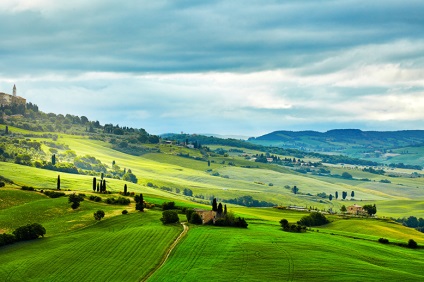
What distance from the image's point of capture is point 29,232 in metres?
141

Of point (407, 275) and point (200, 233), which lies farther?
point (200, 233)

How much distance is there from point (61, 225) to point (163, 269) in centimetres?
4880

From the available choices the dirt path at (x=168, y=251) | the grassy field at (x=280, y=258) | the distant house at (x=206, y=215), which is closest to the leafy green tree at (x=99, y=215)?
the dirt path at (x=168, y=251)

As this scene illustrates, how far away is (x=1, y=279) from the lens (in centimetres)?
11188

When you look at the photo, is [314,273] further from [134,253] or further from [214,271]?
[134,253]

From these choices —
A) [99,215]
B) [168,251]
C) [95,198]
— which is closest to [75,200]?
[95,198]

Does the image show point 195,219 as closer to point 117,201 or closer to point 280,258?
point 117,201

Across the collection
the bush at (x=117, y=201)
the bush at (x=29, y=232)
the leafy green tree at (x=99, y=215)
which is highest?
the bush at (x=117, y=201)

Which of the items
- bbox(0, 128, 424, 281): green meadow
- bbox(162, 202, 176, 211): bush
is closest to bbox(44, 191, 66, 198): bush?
bbox(0, 128, 424, 281): green meadow

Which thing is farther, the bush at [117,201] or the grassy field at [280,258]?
the bush at [117,201]

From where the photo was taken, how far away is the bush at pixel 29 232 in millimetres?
141000

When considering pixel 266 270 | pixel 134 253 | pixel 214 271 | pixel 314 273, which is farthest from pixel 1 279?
pixel 314 273

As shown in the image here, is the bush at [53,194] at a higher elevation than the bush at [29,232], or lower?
higher

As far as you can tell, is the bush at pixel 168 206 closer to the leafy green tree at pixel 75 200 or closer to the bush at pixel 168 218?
the leafy green tree at pixel 75 200
